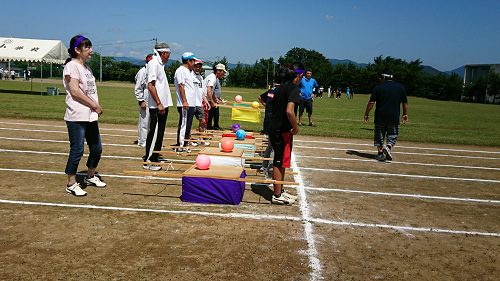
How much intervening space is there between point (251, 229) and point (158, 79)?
13.0 ft

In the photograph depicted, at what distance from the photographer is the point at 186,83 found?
29.9 ft

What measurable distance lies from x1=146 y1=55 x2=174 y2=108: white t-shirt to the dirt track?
1.43 m

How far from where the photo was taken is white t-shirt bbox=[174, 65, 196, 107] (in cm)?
886

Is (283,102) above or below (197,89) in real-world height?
below

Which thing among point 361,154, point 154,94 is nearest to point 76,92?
point 154,94

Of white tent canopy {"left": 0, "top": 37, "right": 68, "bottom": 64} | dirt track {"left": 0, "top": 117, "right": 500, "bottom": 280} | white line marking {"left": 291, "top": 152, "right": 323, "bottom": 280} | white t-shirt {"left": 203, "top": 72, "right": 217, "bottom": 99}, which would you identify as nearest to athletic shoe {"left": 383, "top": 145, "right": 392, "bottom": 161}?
dirt track {"left": 0, "top": 117, "right": 500, "bottom": 280}

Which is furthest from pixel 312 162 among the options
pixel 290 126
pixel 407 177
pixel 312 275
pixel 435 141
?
pixel 435 141

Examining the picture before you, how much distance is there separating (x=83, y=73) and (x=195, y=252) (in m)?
3.28

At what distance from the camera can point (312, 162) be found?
9.18 m

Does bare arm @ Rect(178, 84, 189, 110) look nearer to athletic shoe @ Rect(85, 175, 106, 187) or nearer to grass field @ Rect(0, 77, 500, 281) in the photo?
grass field @ Rect(0, 77, 500, 281)

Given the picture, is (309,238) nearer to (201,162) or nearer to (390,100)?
(201,162)

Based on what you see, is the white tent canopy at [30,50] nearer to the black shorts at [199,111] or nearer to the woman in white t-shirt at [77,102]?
the black shorts at [199,111]

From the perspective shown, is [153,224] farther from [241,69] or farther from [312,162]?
[241,69]

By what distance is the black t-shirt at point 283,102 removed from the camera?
550cm
